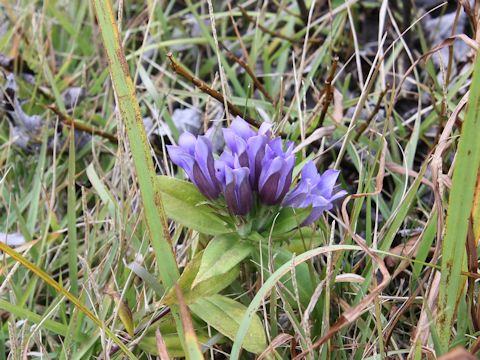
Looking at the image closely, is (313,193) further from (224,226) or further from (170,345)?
(170,345)

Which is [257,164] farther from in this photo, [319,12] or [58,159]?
[319,12]

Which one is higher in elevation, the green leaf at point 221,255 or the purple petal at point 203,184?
the purple petal at point 203,184

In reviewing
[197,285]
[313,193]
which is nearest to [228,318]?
[197,285]

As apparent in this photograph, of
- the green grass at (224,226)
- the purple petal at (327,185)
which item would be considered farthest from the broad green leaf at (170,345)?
the purple petal at (327,185)

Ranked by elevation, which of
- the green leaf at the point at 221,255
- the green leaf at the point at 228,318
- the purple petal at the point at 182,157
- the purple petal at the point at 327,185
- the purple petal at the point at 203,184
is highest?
the purple petal at the point at 182,157

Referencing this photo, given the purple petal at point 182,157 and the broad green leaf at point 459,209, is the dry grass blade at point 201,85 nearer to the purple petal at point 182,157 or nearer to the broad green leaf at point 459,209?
the purple petal at point 182,157

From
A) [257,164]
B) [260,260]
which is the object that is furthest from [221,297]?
[257,164]
